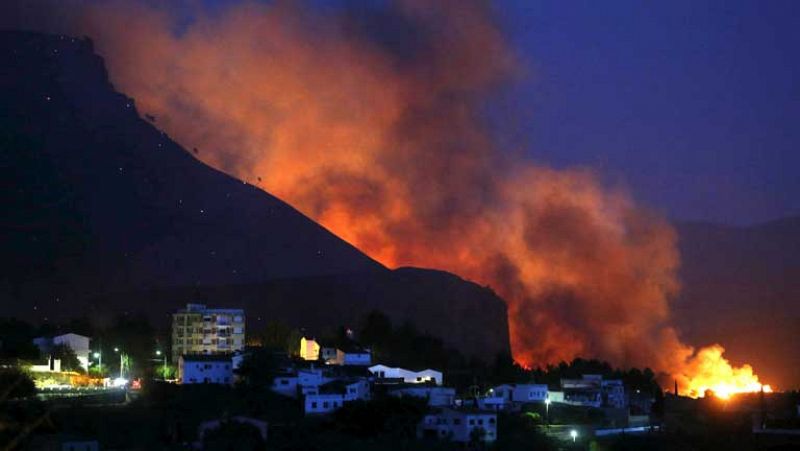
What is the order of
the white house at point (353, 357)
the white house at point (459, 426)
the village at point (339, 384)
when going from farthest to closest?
the white house at point (353, 357) < the village at point (339, 384) < the white house at point (459, 426)

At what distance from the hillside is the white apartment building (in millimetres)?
14311

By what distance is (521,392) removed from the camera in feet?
173

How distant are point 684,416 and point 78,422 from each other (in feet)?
92.7

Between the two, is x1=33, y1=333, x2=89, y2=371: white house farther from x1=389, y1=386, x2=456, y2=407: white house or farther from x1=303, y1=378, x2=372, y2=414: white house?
x1=389, y1=386, x2=456, y2=407: white house

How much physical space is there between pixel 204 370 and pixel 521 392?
13188 millimetres

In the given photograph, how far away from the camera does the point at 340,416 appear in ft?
139

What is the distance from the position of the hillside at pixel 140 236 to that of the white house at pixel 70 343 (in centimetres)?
1661

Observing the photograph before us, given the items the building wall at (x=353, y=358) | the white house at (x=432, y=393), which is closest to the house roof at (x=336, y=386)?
the white house at (x=432, y=393)

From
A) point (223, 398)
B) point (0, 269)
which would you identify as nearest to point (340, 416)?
point (223, 398)

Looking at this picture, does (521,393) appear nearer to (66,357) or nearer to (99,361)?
(99,361)

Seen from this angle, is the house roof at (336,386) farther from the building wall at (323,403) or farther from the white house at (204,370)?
the white house at (204,370)

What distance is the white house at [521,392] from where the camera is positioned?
5188 cm

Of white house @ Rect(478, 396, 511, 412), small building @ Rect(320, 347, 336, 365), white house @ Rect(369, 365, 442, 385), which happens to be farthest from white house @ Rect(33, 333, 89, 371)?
white house @ Rect(478, 396, 511, 412)

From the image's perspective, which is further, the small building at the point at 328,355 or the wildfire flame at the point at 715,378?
the wildfire flame at the point at 715,378
